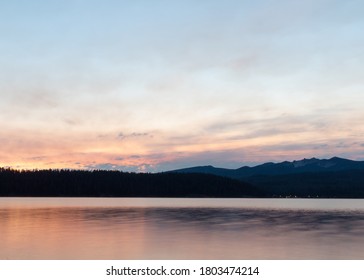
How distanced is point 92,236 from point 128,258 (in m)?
16.6

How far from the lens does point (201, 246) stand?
162 feet
